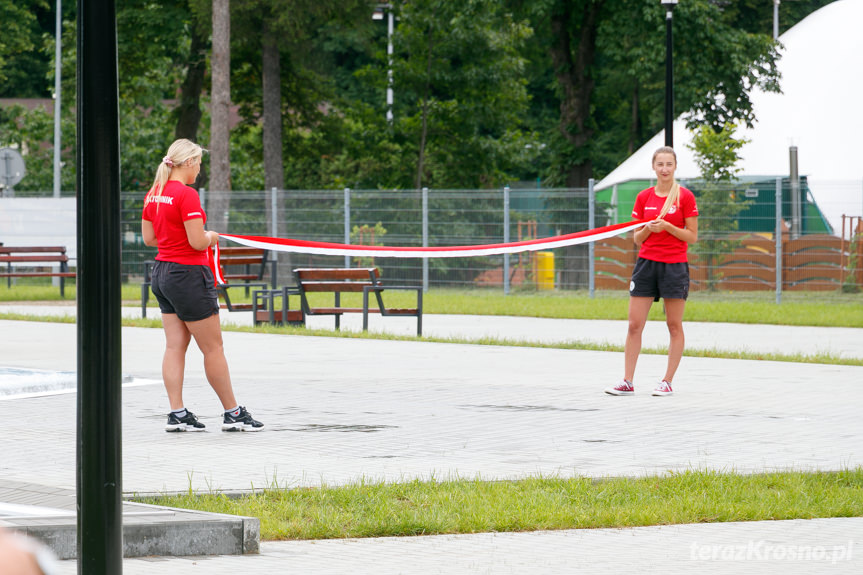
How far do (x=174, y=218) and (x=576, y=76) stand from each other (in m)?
28.2

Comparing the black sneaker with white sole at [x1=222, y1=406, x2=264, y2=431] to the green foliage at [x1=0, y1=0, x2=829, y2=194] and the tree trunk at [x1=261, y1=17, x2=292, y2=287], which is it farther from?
the tree trunk at [x1=261, y1=17, x2=292, y2=287]

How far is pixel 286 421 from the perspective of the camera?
9.23 metres

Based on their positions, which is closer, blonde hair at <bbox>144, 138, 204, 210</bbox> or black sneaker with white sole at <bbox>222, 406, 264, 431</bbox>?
blonde hair at <bbox>144, 138, 204, 210</bbox>

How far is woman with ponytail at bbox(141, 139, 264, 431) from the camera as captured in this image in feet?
27.4

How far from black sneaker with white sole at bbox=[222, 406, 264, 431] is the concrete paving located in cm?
15

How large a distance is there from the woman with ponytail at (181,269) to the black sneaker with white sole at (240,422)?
0.09ft

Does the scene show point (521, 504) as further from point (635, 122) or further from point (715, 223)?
point (635, 122)

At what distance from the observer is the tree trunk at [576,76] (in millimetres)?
35375

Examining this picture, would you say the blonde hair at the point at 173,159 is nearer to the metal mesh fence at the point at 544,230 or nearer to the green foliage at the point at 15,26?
the metal mesh fence at the point at 544,230

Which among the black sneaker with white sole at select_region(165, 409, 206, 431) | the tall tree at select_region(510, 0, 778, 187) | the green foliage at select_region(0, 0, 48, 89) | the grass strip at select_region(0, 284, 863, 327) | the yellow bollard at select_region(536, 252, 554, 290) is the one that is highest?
the green foliage at select_region(0, 0, 48, 89)

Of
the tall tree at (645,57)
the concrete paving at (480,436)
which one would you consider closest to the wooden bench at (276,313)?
the concrete paving at (480,436)

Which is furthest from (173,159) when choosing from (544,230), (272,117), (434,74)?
(434,74)

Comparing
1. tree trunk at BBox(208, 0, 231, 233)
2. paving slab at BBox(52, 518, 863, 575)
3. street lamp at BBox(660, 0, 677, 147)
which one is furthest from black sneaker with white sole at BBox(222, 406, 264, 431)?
tree trunk at BBox(208, 0, 231, 233)

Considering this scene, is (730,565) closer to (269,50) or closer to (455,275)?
(455,275)
